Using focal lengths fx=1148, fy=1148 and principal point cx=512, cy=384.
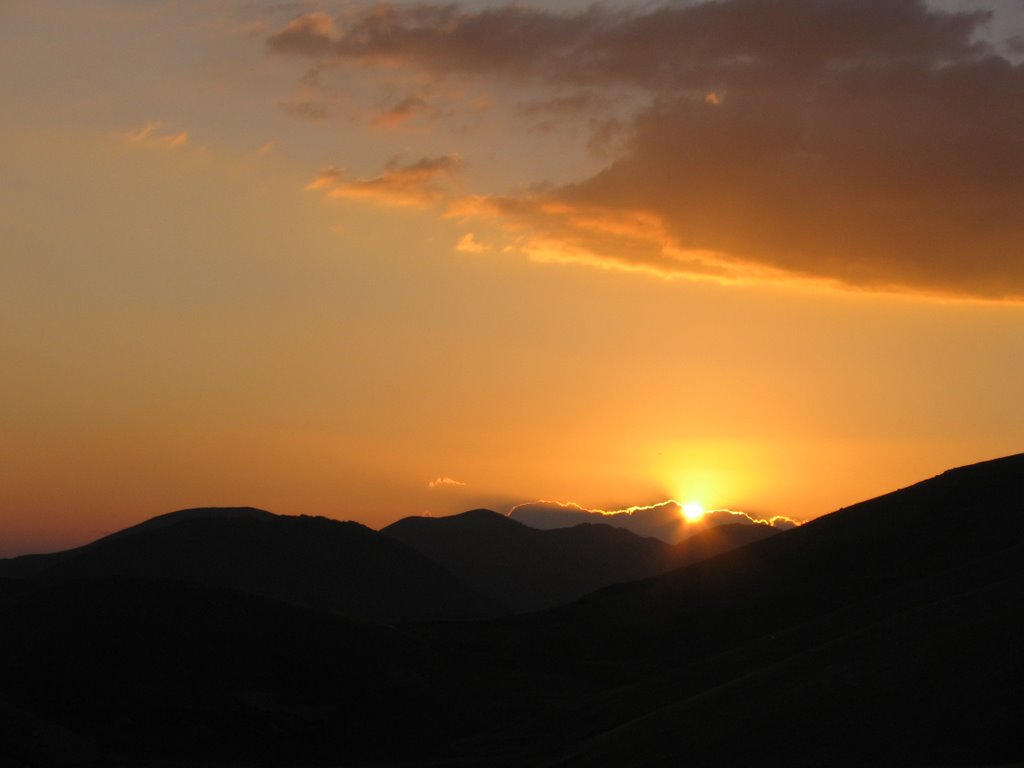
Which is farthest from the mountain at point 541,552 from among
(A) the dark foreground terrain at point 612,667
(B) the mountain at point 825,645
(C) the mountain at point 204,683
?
(C) the mountain at point 204,683

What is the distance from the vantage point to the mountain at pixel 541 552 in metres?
140

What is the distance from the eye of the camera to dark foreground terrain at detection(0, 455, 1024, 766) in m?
30.2

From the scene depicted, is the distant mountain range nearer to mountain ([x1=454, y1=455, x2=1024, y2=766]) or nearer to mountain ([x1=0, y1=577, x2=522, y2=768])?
mountain ([x1=0, y1=577, x2=522, y2=768])

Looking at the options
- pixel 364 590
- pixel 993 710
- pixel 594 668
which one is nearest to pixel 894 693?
pixel 993 710

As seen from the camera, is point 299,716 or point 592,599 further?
point 592,599

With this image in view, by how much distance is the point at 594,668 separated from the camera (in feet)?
209

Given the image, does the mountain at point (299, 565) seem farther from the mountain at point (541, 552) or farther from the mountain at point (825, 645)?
the mountain at point (825, 645)

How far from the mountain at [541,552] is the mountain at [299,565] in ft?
62.7

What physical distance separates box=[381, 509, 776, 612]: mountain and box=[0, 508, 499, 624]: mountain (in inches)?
752

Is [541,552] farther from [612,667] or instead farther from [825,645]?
[825,645]

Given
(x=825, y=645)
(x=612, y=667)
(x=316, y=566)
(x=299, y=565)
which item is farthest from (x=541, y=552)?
(x=825, y=645)

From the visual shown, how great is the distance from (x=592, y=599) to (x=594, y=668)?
55.3 ft

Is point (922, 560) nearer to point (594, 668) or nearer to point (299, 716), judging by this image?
point (594, 668)

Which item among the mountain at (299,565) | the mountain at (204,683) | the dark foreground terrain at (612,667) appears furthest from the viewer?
the mountain at (299,565)
